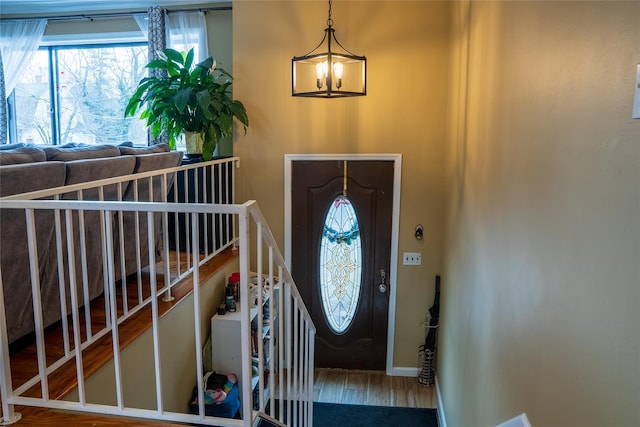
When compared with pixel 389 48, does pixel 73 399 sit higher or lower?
lower

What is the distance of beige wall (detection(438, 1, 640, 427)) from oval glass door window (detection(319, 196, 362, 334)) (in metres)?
1.58

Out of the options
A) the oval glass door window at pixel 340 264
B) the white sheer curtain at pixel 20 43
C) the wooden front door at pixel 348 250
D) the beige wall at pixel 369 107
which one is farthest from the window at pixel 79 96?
the oval glass door window at pixel 340 264

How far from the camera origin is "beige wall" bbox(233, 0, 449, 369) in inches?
161

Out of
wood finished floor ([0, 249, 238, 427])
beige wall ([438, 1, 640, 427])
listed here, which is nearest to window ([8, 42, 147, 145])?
wood finished floor ([0, 249, 238, 427])

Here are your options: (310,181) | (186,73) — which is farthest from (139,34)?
(310,181)

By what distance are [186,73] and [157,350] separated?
9.36ft

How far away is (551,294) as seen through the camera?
1.52 meters

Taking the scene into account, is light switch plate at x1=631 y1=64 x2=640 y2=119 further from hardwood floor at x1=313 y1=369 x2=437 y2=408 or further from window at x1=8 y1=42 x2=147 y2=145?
window at x1=8 y1=42 x2=147 y2=145

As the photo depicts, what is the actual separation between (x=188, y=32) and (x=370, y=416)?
4.24m

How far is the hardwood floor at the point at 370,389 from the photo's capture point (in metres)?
4.11

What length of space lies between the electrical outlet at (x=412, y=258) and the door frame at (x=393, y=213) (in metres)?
0.08

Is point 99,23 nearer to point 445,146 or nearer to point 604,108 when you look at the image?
point 445,146

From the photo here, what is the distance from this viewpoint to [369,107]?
4.20 m

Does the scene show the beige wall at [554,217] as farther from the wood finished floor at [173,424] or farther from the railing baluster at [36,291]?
the railing baluster at [36,291]
